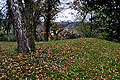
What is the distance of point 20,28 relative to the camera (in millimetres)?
6508

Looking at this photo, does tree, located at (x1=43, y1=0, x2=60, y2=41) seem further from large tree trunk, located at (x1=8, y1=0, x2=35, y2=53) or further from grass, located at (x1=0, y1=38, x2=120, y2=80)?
grass, located at (x1=0, y1=38, x2=120, y2=80)

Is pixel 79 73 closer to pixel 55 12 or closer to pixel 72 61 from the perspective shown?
pixel 72 61

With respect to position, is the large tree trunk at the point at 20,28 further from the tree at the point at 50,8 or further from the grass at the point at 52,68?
the tree at the point at 50,8

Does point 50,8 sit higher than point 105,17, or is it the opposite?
point 50,8

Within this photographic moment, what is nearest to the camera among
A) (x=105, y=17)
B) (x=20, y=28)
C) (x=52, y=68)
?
(x=52, y=68)

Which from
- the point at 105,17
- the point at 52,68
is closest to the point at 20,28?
the point at 52,68

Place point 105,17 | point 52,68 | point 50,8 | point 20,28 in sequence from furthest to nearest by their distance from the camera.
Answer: point 50,8 → point 105,17 → point 20,28 → point 52,68

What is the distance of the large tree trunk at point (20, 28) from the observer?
641 cm

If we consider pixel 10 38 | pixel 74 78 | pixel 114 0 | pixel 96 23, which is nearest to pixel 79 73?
pixel 74 78

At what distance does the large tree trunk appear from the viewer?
6406 mm

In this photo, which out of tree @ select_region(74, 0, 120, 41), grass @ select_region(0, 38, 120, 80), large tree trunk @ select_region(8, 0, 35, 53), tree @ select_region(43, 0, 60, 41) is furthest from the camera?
tree @ select_region(43, 0, 60, 41)

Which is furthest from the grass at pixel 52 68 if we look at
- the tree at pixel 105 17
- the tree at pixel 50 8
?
the tree at pixel 50 8

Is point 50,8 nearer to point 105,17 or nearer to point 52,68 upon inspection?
point 105,17

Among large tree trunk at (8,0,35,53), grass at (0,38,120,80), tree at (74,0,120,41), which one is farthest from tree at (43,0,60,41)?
grass at (0,38,120,80)
